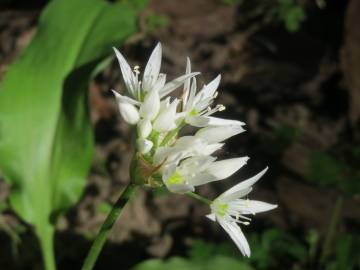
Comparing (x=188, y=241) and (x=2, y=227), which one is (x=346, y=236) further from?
(x=2, y=227)

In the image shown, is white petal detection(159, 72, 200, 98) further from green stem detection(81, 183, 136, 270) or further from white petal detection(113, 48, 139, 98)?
green stem detection(81, 183, 136, 270)

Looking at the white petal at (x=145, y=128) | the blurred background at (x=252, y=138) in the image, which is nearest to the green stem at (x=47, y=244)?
the blurred background at (x=252, y=138)

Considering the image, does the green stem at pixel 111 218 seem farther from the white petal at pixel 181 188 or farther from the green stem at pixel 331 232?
the green stem at pixel 331 232

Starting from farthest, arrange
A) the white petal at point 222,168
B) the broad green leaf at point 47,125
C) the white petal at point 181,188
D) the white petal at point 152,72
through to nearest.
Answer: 1. the broad green leaf at point 47,125
2. the white petal at point 152,72
3. the white petal at point 222,168
4. the white petal at point 181,188

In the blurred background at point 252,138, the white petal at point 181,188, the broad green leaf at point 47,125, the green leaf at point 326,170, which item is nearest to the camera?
the white petal at point 181,188

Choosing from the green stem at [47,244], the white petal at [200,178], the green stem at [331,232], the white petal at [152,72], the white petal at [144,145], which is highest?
the white petal at [152,72]

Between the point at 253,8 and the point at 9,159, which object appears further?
the point at 253,8

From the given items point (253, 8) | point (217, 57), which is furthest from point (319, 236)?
point (253, 8)
